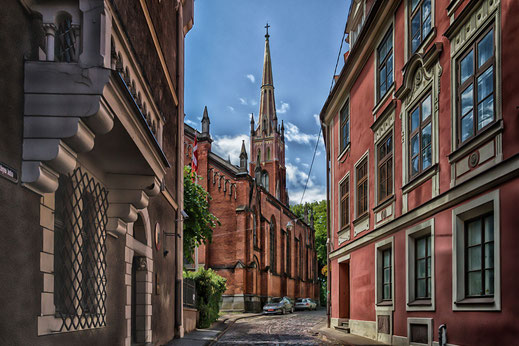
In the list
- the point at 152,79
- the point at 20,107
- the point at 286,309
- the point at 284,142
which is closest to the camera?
the point at 20,107

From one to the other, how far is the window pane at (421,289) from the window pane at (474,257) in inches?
98.6

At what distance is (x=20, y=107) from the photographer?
548 centimetres

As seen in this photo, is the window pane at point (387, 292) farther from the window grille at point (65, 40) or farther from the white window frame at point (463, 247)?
the window grille at point (65, 40)

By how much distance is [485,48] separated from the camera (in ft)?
30.9

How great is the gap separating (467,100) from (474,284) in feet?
10.6

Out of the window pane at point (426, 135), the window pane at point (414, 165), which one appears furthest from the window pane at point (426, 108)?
the window pane at point (414, 165)

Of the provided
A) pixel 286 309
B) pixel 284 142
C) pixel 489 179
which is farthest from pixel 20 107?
pixel 284 142

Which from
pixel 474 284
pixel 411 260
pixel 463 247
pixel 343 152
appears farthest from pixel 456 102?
pixel 343 152

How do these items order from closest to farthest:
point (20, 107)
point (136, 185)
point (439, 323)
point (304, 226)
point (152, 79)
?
1. point (20, 107)
2. point (136, 185)
3. point (439, 323)
4. point (152, 79)
5. point (304, 226)

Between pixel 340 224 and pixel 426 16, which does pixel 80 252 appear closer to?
pixel 426 16

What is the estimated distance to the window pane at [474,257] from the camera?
960cm

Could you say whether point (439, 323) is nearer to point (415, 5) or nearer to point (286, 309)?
point (415, 5)

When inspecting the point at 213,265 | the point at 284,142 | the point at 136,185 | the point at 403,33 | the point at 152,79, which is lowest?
the point at 213,265

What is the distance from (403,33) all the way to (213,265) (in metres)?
32.3
